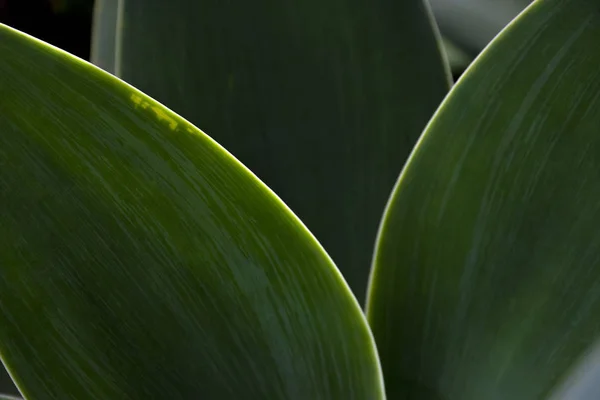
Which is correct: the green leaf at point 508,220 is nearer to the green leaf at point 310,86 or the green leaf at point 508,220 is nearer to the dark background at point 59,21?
the green leaf at point 310,86

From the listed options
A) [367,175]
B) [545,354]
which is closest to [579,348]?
[545,354]

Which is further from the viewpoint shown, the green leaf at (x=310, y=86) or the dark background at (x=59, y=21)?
the dark background at (x=59, y=21)

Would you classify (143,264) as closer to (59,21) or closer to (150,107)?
(150,107)

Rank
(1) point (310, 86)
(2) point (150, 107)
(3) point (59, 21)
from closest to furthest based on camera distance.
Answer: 1. (2) point (150, 107)
2. (1) point (310, 86)
3. (3) point (59, 21)

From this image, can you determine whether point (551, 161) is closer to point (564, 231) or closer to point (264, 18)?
point (564, 231)

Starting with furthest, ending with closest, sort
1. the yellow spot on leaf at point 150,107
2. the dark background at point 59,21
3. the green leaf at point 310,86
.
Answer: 1. the dark background at point 59,21
2. the green leaf at point 310,86
3. the yellow spot on leaf at point 150,107

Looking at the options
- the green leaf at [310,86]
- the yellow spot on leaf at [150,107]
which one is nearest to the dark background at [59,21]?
the green leaf at [310,86]

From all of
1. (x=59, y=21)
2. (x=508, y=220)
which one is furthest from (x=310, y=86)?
(x=59, y=21)
